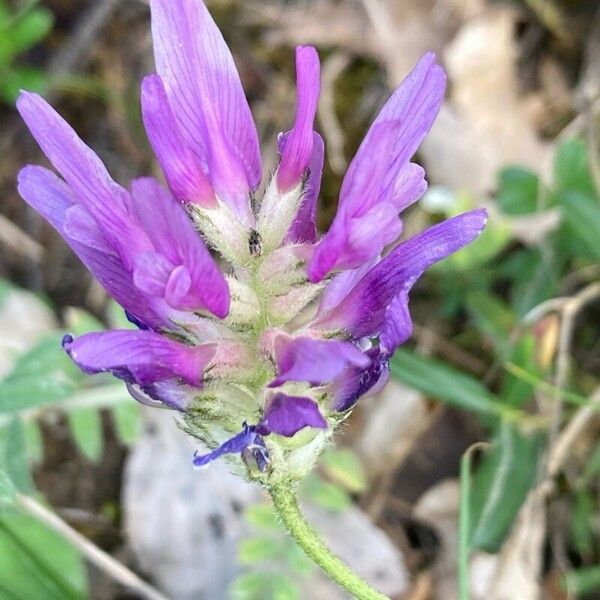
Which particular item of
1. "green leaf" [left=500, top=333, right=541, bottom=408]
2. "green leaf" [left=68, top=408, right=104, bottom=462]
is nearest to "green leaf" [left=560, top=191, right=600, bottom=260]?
"green leaf" [left=500, top=333, right=541, bottom=408]

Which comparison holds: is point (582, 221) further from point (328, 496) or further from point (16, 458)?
point (16, 458)

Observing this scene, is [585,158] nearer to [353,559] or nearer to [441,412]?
[441,412]

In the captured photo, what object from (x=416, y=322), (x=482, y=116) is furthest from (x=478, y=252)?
(x=482, y=116)

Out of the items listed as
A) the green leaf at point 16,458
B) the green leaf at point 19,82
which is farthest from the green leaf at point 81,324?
the green leaf at point 19,82

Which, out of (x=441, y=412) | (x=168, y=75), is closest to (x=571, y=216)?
(x=441, y=412)

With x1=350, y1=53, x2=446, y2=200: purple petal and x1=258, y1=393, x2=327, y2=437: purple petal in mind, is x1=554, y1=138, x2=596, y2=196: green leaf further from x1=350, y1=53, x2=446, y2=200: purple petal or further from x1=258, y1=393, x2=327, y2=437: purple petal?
x1=258, y1=393, x2=327, y2=437: purple petal

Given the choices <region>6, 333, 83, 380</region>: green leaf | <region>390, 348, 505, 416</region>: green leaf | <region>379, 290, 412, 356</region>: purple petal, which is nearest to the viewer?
<region>379, 290, 412, 356</region>: purple petal
